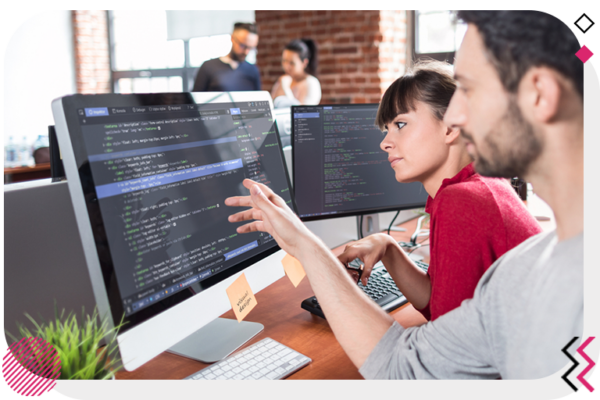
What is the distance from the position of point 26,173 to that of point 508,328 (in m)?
3.62

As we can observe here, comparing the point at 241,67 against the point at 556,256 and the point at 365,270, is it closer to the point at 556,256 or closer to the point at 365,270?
the point at 365,270

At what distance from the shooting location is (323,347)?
90 cm

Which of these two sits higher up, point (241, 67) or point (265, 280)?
point (241, 67)

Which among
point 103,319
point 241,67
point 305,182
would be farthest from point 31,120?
point 103,319

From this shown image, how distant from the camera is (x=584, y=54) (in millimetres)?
629

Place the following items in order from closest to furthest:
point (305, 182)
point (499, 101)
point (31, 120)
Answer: point (499, 101) → point (305, 182) → point (31, 120)

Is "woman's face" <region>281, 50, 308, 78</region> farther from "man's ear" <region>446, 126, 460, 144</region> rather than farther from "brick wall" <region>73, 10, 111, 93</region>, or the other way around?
"brick wall" <region>73, 10, 111, 93</region>

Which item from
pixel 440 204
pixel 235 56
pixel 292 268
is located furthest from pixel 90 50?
pixel 440 204

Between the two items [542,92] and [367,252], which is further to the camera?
[367,252]

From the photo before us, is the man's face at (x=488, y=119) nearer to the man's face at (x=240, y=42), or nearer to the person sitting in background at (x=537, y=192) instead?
the person sitting in background at (x=537, y=192)

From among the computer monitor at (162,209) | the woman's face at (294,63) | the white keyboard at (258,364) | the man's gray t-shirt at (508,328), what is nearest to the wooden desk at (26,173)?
the woman's face at (294,63)

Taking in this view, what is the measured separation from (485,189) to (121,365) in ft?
2.18

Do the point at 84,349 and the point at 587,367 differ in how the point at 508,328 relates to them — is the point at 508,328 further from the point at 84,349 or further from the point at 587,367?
the point at 84,349

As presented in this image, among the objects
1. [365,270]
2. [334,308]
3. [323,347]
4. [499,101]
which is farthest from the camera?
[365,270]
